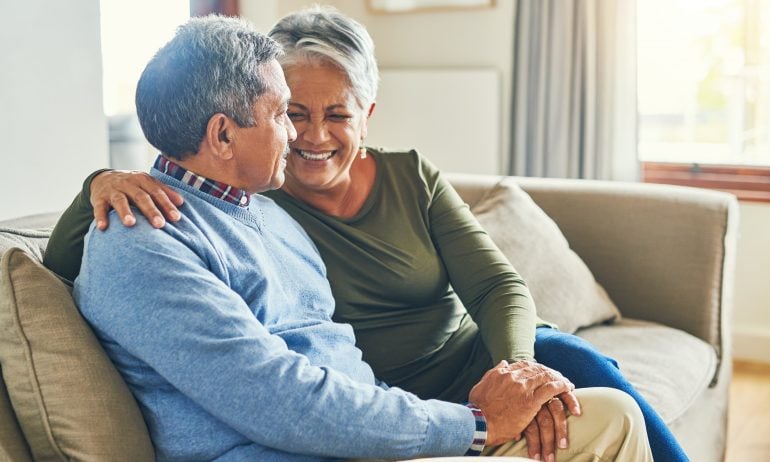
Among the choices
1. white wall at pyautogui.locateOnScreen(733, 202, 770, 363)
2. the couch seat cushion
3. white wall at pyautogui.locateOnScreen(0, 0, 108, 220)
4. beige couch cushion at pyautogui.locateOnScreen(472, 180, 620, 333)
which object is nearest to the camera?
the couch seat cushion

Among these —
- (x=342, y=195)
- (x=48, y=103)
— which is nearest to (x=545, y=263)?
(x=342, y=195)

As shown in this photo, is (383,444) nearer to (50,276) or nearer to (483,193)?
(50,276)

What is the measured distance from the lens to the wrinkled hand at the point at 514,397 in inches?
57.5

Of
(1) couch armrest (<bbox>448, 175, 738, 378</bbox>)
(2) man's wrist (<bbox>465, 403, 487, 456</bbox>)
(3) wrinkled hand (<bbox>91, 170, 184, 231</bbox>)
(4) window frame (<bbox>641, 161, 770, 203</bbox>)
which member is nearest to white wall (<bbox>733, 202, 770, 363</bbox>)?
(4) window frame (<bbox>641, 161, 770, 203</bbox>)

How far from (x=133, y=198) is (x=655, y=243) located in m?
1.66

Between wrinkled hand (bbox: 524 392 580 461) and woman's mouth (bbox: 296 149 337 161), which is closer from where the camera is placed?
wrinkled hand (bbox: 524 392 580 461)

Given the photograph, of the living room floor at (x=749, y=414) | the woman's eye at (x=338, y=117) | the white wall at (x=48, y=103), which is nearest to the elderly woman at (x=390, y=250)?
the woman's eye at (x=338, y=117)

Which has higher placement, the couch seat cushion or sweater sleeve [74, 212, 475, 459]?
sweater sleeve [74, 212, 475, 459]

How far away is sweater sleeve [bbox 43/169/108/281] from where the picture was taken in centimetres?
138

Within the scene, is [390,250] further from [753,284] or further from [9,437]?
[753,284]

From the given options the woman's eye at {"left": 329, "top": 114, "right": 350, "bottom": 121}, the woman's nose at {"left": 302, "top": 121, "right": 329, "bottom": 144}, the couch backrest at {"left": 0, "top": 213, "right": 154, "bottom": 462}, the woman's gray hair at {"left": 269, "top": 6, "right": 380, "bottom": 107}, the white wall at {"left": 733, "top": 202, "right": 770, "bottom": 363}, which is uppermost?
the woman's gray hair at {"left": 269, "top": 6, "right": 380, "bottom": 107}

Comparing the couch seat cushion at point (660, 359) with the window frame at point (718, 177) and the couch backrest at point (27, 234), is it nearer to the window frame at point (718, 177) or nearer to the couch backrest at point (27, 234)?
the couch backrest at point (27, 234)

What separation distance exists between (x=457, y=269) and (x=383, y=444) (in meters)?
0.64

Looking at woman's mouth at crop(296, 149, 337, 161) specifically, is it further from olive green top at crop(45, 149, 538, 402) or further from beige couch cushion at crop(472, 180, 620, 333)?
beige couch cushion at crop(472, 180, 620, 333)
